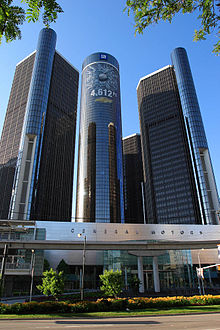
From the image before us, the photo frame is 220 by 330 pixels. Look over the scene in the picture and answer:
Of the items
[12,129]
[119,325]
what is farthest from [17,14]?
[12,129]

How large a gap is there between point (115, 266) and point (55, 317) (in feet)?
154

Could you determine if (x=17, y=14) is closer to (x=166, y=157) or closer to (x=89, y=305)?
(x=89, y=305)

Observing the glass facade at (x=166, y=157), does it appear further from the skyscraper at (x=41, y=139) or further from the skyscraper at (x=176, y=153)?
the skyscraper at (x=41, y=139)

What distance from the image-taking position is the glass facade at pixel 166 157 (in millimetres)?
146125

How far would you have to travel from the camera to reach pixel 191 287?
6450cm

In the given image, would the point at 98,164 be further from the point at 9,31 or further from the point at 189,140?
the point at 9,31

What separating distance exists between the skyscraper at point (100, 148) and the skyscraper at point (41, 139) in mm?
11419

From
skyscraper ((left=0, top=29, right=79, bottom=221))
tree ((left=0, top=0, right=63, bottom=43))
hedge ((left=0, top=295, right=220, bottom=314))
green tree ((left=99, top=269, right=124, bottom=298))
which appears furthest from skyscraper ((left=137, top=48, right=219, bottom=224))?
tree ((left=0, top=0, right=63, bottom=43))

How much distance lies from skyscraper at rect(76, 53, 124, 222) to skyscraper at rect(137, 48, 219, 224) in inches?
946

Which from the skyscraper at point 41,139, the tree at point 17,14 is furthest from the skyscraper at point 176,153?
the tree at point 17,14

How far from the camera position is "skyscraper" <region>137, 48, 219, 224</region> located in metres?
138

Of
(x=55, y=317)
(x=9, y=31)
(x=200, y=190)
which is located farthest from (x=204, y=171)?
(x=9, y=31)

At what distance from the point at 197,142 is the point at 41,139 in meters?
96.0

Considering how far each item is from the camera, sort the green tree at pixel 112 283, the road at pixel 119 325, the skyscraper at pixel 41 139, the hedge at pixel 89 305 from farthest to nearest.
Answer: the skyscraper at pixel 41 139 → the green tree at pixel 112 283 → the hedge at pixel 89 305 → the road at pixel 119 325
